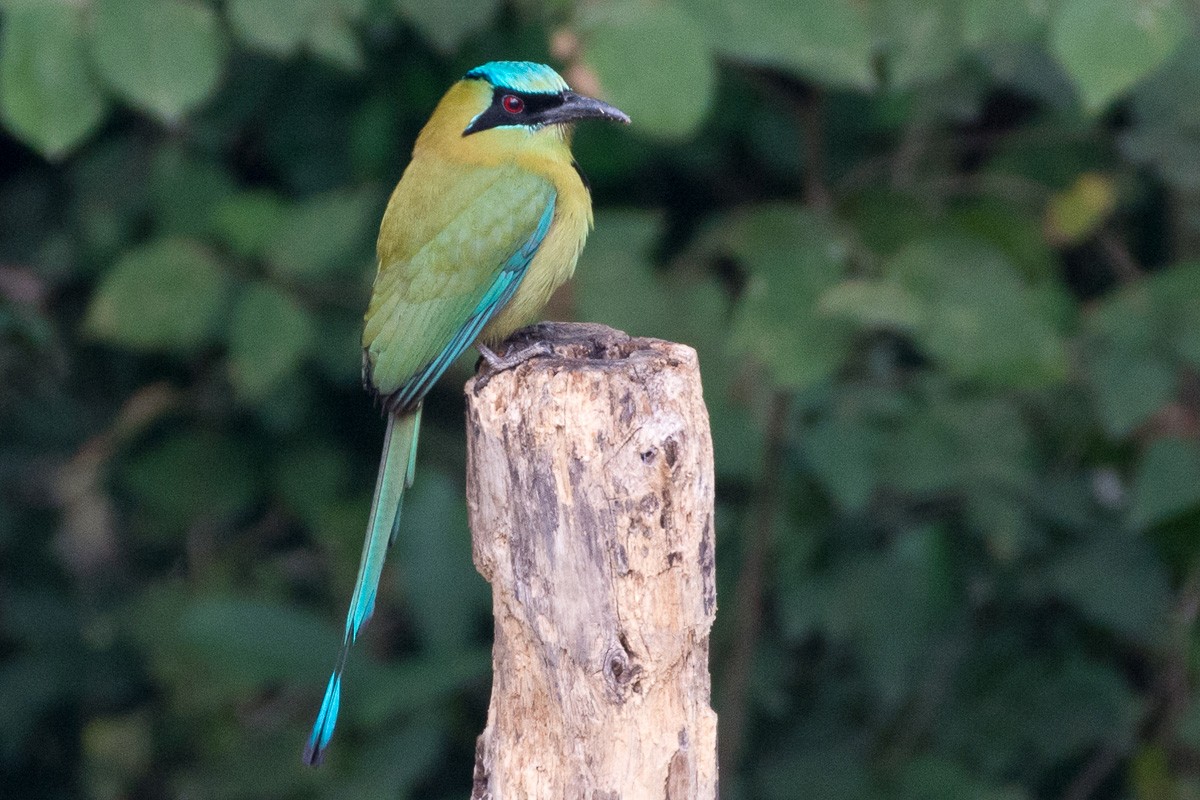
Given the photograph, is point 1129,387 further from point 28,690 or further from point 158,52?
point 28,690

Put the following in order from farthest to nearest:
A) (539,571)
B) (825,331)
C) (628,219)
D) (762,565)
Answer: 1. (762,565)
2. (628,219)
3. (825,331)
4. (539,571)

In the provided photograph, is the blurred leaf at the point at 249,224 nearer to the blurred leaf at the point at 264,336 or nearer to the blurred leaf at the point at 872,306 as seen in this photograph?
the blurred leaf at the point at 264,336

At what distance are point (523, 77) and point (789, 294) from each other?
71 cm

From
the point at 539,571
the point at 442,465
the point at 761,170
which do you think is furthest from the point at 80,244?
the point at 539,571

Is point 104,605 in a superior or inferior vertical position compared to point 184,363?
inferior

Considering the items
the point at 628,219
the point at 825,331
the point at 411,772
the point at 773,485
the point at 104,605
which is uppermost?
the point at 628,219

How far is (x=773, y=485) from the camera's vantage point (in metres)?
3.72

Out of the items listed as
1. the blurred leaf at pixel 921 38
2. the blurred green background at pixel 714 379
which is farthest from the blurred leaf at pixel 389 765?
the blurred leaf at pixel 921 38

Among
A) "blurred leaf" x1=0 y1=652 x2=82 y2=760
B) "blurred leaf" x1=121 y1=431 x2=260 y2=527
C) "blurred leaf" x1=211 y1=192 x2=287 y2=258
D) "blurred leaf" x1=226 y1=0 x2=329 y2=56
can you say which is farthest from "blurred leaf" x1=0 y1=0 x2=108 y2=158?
"blurred leaf" x1=0 y1=652 x2=82 y2=760

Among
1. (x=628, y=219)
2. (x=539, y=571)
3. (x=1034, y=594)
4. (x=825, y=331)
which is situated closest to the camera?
(x=539, y=571)

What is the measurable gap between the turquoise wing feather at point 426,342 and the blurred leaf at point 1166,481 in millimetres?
1462

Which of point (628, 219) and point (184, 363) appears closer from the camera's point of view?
point (628, 219)

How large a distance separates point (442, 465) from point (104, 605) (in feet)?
3.85

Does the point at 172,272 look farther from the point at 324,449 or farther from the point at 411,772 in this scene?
the point at 411,772
